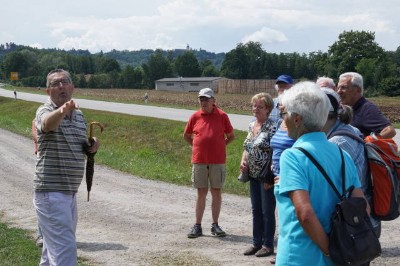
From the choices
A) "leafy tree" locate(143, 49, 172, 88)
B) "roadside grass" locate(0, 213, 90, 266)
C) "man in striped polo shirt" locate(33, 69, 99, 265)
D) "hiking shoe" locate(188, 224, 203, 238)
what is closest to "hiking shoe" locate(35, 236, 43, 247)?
"roadside grass" locate(0, 213, 90, 266)

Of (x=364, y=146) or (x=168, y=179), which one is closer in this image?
(x=364, y=146)

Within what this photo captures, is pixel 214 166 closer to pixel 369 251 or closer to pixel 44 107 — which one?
pixel 44 107

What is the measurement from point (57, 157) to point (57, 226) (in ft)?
1.81

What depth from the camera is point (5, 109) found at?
40625mm

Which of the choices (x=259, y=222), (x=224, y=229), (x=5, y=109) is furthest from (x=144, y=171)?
(x=5, y=109)

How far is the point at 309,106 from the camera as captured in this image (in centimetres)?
319

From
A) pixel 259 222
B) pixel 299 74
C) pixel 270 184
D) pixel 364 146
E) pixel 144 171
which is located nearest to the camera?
pixel 364 146

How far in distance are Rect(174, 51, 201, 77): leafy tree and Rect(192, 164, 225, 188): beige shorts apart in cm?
13292

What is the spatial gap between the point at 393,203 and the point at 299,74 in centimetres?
12047

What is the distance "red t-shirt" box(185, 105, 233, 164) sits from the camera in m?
7.69

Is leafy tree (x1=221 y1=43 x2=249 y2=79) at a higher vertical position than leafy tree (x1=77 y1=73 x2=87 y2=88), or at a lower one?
higher

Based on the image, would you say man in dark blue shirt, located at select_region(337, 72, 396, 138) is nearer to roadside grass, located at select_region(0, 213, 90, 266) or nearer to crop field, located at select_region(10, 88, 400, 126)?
Answer: roadside grass, located at select_region(0, 213, 90, 266)

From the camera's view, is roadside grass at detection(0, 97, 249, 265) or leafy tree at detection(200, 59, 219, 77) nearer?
roadside grass at detection(0, 97, 249, 265)

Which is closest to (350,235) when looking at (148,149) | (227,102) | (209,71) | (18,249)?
(18,249)
